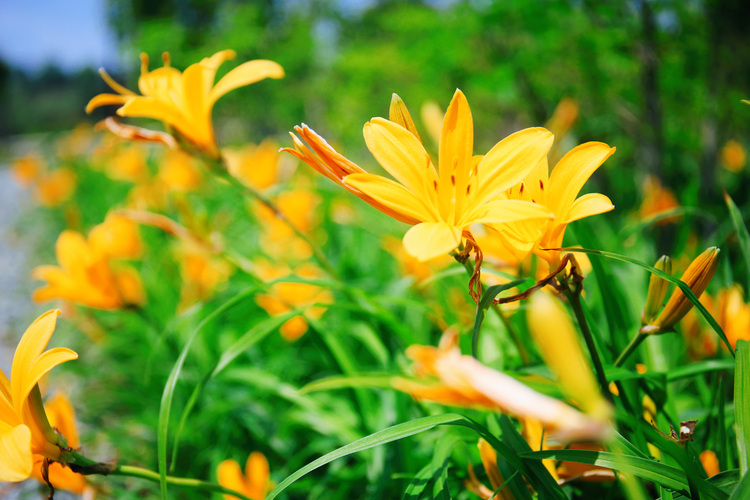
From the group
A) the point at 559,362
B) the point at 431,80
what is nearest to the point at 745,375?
the point at 559,362

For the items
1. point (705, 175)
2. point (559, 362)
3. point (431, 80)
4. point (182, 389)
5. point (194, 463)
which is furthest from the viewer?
point (431, 80)

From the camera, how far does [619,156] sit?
279 cm

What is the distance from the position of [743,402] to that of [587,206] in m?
0.32

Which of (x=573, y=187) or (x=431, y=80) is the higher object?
(x=431, y=80)

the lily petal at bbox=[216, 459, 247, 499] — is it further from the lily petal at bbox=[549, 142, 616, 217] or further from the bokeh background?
the lily petal at bbox=[549, 142, 616, 217]

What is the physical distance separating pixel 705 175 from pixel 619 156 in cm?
85

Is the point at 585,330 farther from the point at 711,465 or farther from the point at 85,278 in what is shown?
the point at 85,278

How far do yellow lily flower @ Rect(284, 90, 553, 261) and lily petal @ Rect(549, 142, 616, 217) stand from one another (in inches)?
1.8

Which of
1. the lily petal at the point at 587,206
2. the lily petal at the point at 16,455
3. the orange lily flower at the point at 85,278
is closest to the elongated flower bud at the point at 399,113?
the lily petal at the point at 587,206

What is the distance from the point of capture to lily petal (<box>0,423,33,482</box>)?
512 millimetres

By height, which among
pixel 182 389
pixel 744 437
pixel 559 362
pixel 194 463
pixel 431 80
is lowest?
pixel 194 463

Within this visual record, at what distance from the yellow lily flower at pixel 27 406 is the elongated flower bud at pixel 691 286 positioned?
77 centimetres

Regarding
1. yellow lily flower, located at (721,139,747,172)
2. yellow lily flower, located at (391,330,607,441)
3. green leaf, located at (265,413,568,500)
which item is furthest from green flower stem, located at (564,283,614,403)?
yellow lily flower, located at (721,139,747,172)

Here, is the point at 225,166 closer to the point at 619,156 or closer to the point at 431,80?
the point at 431,80
